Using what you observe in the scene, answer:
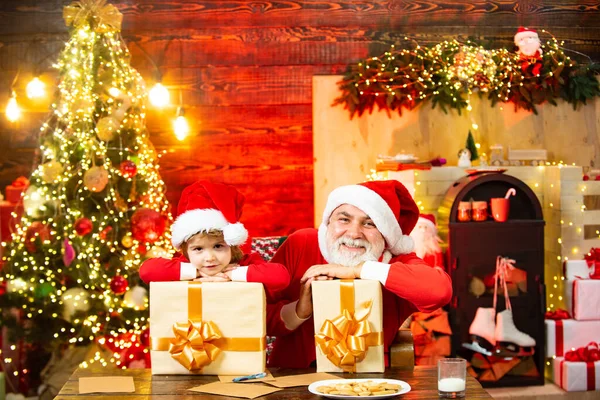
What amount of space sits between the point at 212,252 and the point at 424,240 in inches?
90.3

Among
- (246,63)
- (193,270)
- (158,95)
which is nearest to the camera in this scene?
(193,270)

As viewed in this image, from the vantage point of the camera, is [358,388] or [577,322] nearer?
[358,388]

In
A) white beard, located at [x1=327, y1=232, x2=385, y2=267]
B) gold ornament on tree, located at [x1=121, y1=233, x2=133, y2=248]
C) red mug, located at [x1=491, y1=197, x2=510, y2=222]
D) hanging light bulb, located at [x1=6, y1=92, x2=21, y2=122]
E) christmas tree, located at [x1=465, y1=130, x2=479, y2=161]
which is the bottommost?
white beard, located at [x1=327, y1=232, x2=385, y2=267]

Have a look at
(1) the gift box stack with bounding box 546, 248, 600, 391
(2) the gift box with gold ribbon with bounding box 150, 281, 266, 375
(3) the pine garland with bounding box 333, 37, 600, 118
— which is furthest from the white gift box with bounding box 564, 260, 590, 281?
(2) the gift box with gold ribbon with bounding box 150, 281, 266, 375

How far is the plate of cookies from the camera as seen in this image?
2.04 metres

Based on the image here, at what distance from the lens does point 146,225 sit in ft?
14.1

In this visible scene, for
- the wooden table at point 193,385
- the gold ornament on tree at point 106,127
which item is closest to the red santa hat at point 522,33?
the gold ornament on tree at point 106,127

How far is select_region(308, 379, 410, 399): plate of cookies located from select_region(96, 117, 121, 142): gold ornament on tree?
2.49 metres

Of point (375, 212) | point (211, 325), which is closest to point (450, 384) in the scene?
point (211, 325)

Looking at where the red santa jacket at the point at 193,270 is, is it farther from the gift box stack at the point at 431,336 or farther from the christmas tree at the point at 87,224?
the gift box stack at the point at 431,336

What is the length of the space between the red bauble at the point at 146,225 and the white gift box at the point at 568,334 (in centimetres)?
217

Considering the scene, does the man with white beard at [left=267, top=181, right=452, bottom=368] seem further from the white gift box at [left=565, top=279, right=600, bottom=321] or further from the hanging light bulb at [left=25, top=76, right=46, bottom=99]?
the hanging light bulb at [left=25, top=76, right=46, bottom=99]

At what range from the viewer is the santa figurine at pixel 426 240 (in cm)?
455

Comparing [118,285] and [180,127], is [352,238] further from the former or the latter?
[180,127]
